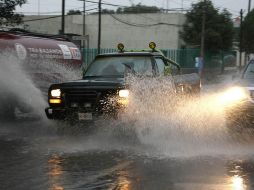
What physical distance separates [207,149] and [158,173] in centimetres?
202

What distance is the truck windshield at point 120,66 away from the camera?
1060cm

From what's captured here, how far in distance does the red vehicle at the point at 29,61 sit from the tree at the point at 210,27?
33.0 metres

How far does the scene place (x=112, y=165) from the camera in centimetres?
755

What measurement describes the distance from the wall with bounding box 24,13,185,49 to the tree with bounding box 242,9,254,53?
45.0ft

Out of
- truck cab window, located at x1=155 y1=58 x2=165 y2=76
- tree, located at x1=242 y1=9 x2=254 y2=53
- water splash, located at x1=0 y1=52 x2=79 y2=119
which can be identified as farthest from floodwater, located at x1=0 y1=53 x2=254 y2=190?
tree, located at x1=242 y1=9 x2=254 y2=53

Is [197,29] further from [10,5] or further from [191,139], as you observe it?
[191,139]

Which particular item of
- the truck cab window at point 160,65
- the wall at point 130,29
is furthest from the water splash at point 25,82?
the wall at point 130,29

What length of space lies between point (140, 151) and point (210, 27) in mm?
39249

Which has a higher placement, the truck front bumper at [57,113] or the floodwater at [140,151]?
the truck front bumper at [57,113]

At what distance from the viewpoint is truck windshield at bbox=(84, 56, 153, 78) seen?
10.6 metres

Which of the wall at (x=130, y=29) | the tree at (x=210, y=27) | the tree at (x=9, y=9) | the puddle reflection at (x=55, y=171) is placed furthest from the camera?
the wall at (x=130, y=29)

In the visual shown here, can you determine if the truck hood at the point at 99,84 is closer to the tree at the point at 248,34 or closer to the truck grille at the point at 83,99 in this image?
the truck grille at the point at 83,99

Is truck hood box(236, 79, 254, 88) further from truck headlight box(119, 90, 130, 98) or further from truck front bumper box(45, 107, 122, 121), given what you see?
truck front bumper box(45, 107, 122, 121)

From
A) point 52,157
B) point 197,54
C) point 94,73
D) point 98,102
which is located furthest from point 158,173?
point 197,54
